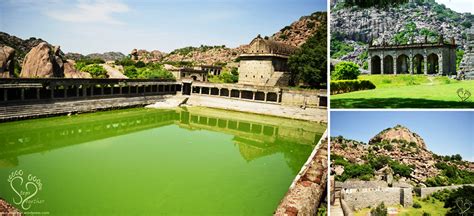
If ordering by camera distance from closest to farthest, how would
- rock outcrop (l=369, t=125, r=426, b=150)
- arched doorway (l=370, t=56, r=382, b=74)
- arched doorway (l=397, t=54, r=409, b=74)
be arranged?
rock outcrop (l=369, t=125, r=426, b=150), arched doorway (l=370, t=56, r=382, b=74), arched doorway (l=397, t=54, r=409, b=74)

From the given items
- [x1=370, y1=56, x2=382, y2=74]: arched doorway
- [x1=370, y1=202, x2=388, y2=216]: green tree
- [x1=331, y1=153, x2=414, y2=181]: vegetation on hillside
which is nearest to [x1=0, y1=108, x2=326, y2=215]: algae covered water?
[x1=331, y1=153, x2=414, y2=181]: vegetation on hillside

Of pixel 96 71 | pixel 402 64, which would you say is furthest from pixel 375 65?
pixel 96 71

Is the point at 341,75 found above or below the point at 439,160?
above

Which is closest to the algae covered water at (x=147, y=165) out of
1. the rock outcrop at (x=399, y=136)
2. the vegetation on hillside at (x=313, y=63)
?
the rock outcrop at (x=399, y=136)

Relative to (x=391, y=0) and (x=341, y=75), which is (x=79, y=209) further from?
(x=391, y=0)

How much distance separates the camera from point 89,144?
27.3 feet

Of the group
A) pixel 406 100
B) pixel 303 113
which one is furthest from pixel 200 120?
pixel 406 100

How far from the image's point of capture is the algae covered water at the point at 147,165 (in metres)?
4.48

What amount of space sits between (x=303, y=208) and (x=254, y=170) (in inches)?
87.5

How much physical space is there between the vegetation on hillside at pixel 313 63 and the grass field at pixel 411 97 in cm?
865

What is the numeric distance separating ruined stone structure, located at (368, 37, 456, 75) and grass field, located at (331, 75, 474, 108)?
112 cm

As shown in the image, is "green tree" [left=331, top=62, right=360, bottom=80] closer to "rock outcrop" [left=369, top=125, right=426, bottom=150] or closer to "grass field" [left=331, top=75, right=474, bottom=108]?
"grass field" [left=331, top=75, right=474, bottom=108]

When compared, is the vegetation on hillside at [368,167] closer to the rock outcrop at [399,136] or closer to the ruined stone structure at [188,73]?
the rock outcrop at [399,136]

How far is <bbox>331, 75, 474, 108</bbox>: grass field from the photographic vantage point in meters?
4.43
